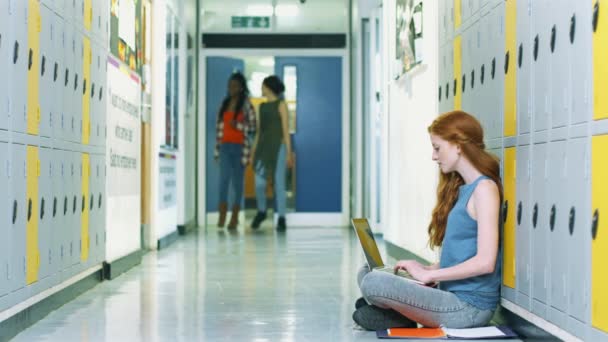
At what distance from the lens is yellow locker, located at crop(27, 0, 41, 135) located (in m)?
3.72

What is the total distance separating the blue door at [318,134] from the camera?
40.2 ft

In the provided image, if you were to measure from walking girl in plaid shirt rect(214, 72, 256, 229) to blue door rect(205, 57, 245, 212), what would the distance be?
2.70ft

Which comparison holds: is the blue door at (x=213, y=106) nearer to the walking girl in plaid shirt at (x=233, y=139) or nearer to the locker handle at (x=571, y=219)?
the walking girl in plaid shirt at (x=233, y=139)

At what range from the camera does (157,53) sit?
7.96 metres

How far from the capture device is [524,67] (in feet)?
10.9

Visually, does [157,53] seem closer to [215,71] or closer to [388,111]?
[388,111]

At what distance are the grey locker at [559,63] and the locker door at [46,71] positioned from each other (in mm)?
2022

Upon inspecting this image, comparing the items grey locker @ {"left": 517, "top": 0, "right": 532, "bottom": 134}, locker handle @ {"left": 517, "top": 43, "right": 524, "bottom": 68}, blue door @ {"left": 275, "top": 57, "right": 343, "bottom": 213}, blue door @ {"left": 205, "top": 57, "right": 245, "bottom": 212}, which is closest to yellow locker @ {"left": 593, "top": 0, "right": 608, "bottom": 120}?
grey locker @ {"left": 517, "top": 0, "right": 532, "bottom": 134}

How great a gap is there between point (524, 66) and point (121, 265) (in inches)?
131

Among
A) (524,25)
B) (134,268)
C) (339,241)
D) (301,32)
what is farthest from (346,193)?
(524,25)

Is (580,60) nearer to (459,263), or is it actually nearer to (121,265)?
(459,263)

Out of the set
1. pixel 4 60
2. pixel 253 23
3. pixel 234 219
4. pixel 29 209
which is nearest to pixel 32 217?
pixel 29 209

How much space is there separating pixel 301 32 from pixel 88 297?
26.2 ft

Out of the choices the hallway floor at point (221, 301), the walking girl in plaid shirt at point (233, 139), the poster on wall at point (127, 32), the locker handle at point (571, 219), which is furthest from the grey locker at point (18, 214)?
the walking girl in plaid shirt at point (233, 139)
